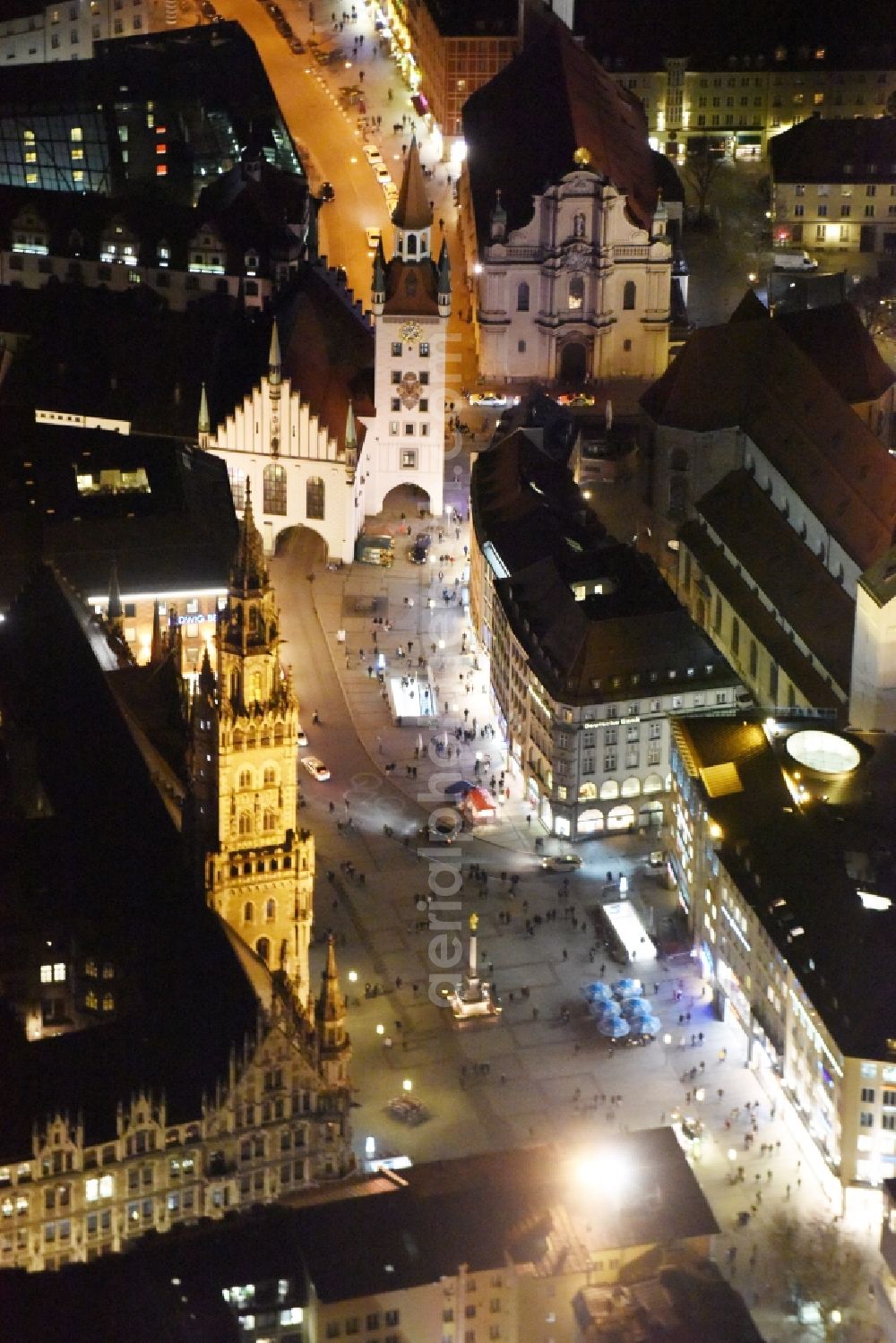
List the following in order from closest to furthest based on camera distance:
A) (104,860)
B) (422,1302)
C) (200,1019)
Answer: (422,1302) < (200,1019) < (104,860)

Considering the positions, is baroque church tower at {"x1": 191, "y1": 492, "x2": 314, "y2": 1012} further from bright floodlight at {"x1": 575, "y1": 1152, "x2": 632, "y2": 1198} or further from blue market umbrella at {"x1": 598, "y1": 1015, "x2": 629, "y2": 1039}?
bright floodlight at {"x1": 575, "y1": 1152, "x2": 632, "y2": 1198}

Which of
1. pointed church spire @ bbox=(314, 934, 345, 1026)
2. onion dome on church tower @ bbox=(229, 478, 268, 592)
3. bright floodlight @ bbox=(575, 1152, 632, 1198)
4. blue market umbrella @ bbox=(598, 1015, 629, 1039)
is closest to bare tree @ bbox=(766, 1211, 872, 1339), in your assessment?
bright floodlight @ bbox=(575, 1152, 632, 1198)

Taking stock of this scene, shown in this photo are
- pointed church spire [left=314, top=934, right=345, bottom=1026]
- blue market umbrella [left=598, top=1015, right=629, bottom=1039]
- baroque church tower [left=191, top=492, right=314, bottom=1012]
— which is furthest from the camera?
blue market umbrella [left=598, top=1015, right=629, bottom=1039]

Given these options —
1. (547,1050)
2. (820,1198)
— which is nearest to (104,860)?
(547,1050)

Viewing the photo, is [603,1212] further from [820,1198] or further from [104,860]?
[104,860]

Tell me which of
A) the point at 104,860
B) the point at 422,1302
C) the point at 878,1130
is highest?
the point at 104,860
